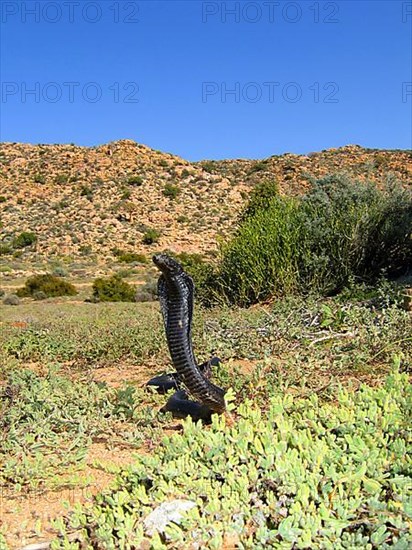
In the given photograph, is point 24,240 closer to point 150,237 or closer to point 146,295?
point 150,237

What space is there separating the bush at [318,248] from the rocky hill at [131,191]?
21.9 m

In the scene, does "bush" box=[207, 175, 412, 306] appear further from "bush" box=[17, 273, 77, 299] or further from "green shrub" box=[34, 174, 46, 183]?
"green shrub" box=[34, 174, 46, 183]

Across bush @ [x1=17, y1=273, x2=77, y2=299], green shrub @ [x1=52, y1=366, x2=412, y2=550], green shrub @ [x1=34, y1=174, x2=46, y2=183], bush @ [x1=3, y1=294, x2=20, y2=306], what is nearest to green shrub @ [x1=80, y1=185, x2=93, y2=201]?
green shrub @ [x1=34, y1=174, x2=46, y2=183]

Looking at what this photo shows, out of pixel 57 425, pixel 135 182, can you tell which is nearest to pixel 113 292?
pixel 57 425

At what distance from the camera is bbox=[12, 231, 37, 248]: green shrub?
33.8 m

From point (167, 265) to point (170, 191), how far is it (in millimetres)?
38583

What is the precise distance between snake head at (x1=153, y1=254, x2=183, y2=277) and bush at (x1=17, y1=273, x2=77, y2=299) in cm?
1712

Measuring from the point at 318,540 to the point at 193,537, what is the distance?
42 cm

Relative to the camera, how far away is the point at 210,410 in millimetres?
3793

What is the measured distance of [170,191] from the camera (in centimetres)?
4169

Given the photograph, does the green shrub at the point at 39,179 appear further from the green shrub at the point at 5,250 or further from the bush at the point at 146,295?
the bush at the point at 146,295

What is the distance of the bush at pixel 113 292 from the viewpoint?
18625mm

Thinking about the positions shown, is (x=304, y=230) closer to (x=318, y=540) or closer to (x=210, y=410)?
(x=210, y=410)

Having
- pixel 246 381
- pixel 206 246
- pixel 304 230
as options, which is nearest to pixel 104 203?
pixel 206 246
